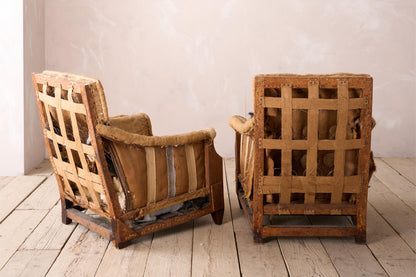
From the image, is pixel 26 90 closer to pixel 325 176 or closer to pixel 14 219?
pixel 14 219

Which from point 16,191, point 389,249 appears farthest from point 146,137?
point 16,191

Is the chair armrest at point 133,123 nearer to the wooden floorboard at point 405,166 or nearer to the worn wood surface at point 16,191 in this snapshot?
the worn wood surface at point 16,191

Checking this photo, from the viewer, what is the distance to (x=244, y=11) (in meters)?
4.09

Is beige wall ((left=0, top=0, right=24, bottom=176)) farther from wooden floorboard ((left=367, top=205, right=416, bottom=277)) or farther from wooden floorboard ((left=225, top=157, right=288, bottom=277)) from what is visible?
wooden floorboard ((left=367, top=205, right=416, bottom=277))

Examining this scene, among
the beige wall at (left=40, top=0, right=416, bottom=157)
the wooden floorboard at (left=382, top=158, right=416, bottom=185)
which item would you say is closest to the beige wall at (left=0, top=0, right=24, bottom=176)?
the beige wall at (left=40, top=0, right=416, bottom=157)

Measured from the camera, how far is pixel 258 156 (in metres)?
2.38

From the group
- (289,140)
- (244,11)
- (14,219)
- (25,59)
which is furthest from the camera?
(244,11)

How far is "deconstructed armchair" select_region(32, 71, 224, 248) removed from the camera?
2.27 m

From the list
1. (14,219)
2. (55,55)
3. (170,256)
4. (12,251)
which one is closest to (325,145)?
(170,256)

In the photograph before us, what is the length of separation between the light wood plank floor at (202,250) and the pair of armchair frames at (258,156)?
0.25 ft

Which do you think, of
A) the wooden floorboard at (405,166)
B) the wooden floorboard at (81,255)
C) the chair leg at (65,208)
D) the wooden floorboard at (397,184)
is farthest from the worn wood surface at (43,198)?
the wooden floorboard at (405,166)

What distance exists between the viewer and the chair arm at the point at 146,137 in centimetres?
222

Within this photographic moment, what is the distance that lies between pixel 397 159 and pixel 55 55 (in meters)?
2.88

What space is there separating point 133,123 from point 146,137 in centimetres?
44
